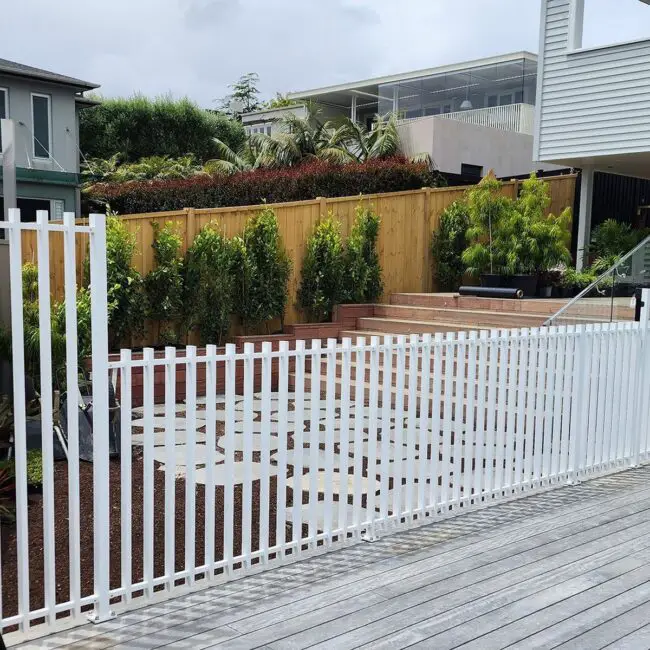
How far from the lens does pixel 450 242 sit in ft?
43.9

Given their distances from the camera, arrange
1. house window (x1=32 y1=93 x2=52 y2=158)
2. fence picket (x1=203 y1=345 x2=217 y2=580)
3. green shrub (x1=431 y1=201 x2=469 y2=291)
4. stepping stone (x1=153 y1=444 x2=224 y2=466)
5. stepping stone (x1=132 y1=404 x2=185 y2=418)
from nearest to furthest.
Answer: fence picket (x1=203 y1=345 x2=217 y2=580) < stepping stone (x1=153 y1=444 x2=224 y2=466) < stepping stone (x1=132 y1=404 x2=185 y2=418) < green shrub (x1=431 y1=201 x2=469 y2=291) < house window (x1=32 y1=93 x2=52 y2=158)

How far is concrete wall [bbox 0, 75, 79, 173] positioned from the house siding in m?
13.2

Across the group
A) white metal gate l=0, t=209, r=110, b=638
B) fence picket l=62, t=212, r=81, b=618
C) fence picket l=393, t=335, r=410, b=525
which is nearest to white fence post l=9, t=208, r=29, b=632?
white metal gate l=0, t=209, r=110, b=638

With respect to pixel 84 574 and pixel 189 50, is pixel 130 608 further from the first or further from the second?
pixel 189 50

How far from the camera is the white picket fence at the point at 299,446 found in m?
3.36

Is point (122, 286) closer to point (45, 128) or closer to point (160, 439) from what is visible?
point (160, 439)

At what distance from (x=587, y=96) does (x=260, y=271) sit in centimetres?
691

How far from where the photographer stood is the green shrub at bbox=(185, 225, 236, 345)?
9953mm

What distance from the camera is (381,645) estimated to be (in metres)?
3.22

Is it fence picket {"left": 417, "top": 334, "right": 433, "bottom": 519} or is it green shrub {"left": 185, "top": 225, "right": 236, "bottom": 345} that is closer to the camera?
fence picket {"left": 417, "top": 334, "right": 433, "bottom": 519}

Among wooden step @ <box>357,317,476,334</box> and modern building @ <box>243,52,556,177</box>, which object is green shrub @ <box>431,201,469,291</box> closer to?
wooden step @ <box>357,317,476,334</box>

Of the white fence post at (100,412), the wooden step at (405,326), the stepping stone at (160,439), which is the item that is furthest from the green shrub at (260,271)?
the white fence post at (100,412)

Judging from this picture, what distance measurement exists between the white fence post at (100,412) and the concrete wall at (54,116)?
17360 millimetres

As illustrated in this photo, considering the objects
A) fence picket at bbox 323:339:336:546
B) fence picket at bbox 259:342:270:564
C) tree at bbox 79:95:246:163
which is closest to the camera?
fence picket at bbox 259:342:270:564
